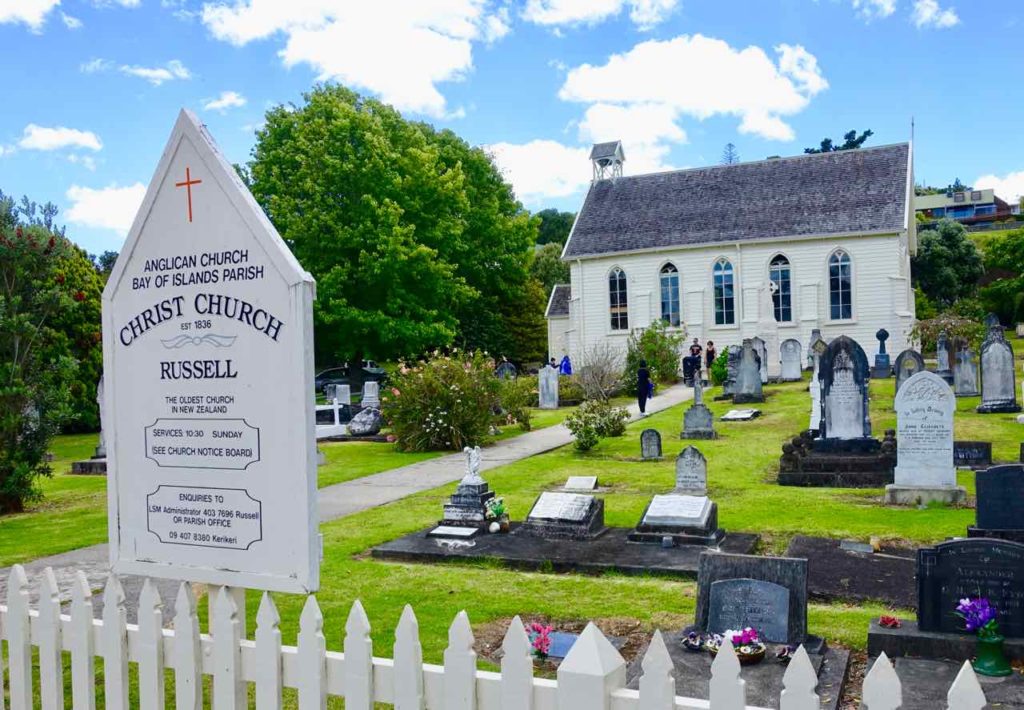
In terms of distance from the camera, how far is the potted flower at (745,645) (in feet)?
18.9

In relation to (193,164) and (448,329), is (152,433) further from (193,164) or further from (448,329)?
(448,329)

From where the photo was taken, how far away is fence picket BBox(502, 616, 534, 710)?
3104mm

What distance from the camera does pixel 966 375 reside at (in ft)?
77.6

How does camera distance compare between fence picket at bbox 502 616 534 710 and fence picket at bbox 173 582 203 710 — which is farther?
fence picket at bbox 173 582 203 710

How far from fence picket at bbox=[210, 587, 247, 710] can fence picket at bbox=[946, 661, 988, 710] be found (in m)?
2.66

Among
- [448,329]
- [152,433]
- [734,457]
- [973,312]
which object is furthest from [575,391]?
[152,433]

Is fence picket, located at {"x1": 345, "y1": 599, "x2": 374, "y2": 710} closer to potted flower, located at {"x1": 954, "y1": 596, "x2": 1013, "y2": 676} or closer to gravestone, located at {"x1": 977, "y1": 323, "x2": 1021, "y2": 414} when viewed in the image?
potted flower, located at {"x1": 954, "y1": 596, "x2": 1013, "y2": 676}

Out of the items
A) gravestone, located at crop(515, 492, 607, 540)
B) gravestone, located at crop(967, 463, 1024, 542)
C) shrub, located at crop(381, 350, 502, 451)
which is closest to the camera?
gravestone, located at crop(967, 463, 1024, 542)

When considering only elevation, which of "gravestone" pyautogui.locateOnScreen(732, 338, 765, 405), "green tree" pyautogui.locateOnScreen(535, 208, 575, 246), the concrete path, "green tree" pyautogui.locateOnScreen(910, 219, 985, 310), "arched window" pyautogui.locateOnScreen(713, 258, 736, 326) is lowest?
the concrete path

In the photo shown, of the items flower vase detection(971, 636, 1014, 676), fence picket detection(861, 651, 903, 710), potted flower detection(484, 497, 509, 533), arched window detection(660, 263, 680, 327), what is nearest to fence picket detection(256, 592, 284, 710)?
fence picket detection(861, 651, 903, 710)

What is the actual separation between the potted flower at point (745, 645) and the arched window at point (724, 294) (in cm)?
3497

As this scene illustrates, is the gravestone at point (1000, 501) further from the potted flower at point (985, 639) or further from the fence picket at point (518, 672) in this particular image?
the fence picket at point (518, 672)

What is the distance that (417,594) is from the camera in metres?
8.11

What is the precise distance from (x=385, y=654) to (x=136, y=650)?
2658 mm
